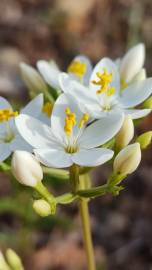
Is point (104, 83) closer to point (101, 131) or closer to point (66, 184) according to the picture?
point (101, 131)

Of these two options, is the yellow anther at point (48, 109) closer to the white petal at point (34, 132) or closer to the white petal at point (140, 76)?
the white petal at point (34, 132)

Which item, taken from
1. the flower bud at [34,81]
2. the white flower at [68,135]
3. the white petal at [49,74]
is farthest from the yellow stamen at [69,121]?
the flower bud at [34,81]

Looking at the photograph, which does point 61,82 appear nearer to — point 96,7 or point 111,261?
point 111,261

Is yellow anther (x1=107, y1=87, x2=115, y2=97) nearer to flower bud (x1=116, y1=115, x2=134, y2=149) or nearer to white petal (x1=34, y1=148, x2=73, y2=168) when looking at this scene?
flower bud (x1=116, y1=115, x2=134, y2=149)

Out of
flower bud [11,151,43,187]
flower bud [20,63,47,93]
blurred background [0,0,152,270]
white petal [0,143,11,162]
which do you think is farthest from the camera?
blurred background [0,0,152,270]

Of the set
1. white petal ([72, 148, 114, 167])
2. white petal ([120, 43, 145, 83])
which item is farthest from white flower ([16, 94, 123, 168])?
white petal ([120, 43, 145, 83])

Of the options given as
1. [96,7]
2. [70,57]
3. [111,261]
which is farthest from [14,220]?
[96,7]

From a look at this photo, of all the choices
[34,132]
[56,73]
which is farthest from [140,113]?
[56,73]
